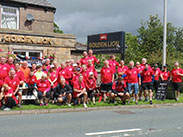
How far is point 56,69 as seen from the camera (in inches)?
454

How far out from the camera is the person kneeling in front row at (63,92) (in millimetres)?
10844

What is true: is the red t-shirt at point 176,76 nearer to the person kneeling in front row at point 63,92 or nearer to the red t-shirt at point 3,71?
the person kneeling in front row at point 63,92

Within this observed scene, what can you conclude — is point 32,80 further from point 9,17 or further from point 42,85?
point 9,17

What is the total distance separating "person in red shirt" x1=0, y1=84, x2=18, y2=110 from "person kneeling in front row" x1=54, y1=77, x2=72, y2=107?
1.88 metres

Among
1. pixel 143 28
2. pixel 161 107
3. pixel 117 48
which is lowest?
pixel 161 107

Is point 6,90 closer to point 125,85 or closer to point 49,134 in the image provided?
point 49,134

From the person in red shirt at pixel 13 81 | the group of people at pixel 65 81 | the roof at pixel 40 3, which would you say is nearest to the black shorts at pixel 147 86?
the group of people at pixel 65 81

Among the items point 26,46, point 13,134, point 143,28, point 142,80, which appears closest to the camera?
point 13,134

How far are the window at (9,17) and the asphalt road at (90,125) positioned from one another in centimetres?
1436

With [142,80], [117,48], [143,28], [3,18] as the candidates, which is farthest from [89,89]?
[143,28]

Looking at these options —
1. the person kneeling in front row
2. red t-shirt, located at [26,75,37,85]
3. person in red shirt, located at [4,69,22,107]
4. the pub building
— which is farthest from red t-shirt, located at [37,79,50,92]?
the pub building

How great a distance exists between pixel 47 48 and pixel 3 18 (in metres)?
6.05

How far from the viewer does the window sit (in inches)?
830

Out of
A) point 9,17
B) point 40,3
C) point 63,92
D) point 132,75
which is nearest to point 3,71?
point 63,92
